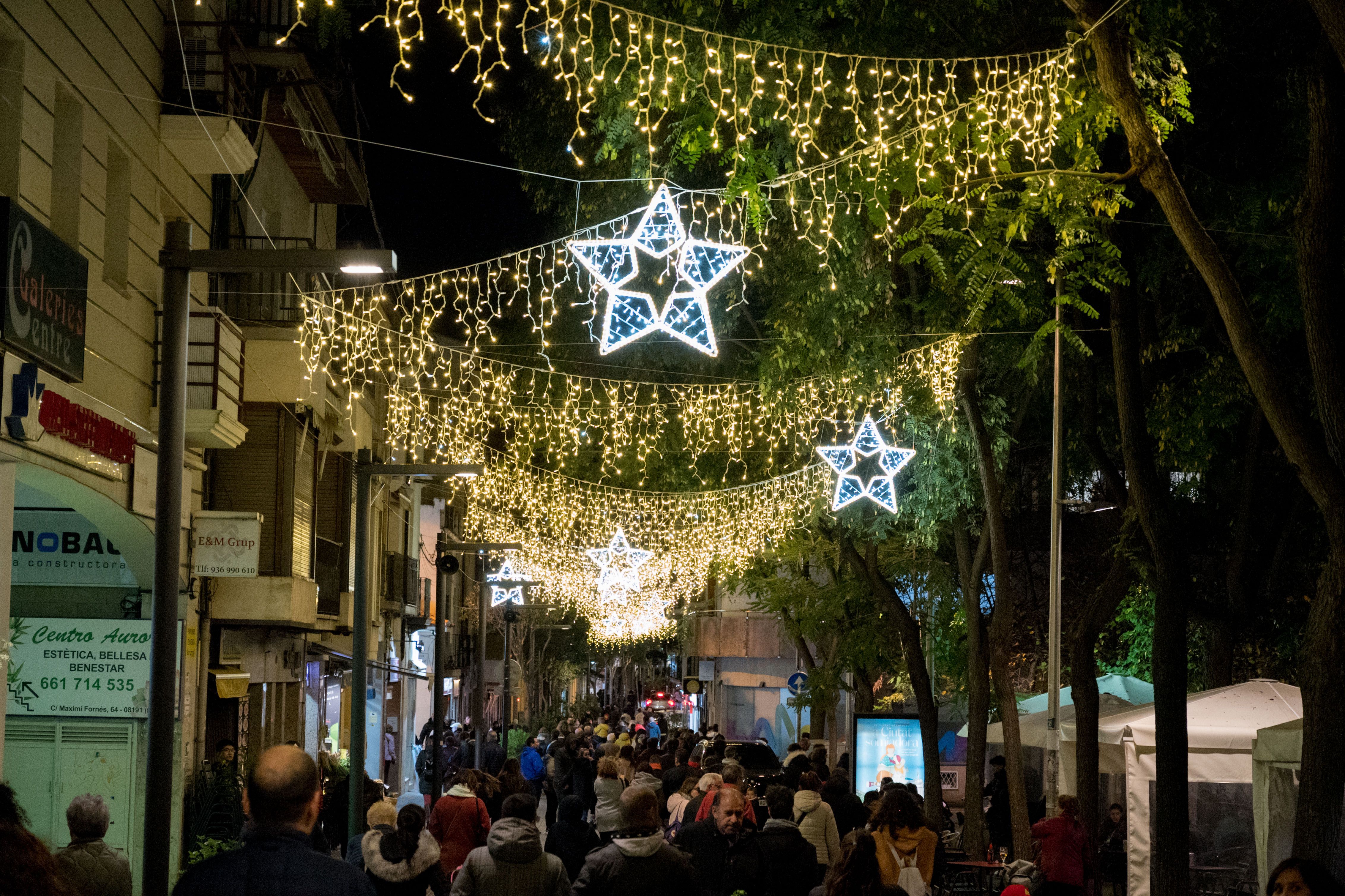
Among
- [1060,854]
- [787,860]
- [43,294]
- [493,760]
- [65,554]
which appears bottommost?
[493,760]

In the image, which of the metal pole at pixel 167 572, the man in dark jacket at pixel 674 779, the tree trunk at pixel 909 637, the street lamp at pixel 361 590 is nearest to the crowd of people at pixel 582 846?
the man in dark jacket at pixel 674 779

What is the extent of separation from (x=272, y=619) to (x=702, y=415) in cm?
648

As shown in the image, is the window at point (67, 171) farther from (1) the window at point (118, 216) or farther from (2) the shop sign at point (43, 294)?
(1) the window at point (118, 216)

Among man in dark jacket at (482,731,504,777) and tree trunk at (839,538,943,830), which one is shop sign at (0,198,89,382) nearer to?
man in dark jacket at (482,731,504,777)

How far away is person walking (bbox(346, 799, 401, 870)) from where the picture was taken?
30.7 ft

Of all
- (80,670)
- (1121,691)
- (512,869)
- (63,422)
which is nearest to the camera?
(512,869)

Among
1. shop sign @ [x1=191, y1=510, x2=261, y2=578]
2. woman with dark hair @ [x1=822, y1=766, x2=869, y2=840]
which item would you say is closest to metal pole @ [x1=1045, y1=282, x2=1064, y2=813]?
woman with dark hair @ [x1=822, y1=766, x2=869, y2=840]

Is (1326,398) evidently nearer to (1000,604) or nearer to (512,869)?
(512,869)

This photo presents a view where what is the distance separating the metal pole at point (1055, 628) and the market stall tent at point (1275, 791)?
550 centimetres

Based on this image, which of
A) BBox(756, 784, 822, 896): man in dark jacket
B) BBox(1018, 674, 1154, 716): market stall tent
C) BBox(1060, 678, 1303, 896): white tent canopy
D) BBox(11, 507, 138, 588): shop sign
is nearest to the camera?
BBox(756, 784, 822, 896): man in dark jacket

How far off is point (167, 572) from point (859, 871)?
4.83 m

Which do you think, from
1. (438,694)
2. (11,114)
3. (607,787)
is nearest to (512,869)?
(607,787)

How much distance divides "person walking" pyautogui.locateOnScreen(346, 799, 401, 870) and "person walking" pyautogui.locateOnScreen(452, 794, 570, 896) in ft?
5.38

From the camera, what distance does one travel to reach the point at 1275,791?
41.8 feet
